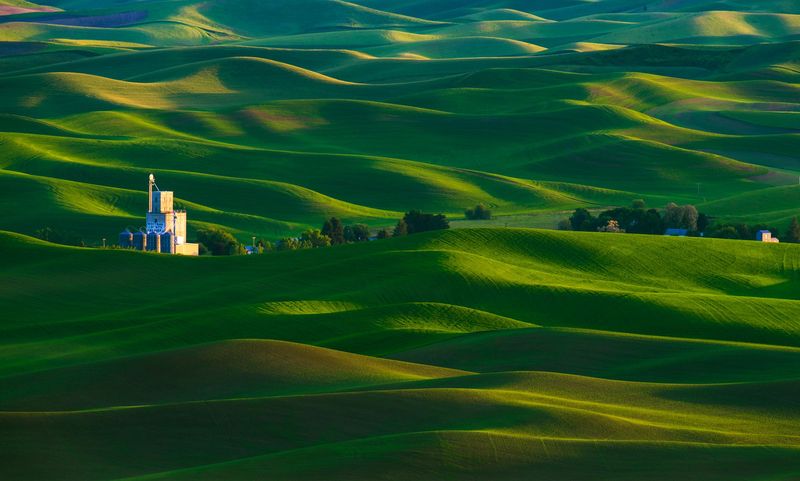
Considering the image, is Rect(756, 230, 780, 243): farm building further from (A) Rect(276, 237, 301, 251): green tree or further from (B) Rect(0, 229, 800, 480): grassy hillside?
(A) Rect(276, 237, 301, 251): green tree

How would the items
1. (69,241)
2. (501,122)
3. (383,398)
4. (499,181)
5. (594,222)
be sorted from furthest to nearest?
(501,122), (499,181), (594,222), (69,241), (383,398)

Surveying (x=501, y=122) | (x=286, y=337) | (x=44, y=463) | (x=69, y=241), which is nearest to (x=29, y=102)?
(x=501, y=122)

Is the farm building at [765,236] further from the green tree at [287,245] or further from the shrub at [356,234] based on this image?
the green tree at [287,245]

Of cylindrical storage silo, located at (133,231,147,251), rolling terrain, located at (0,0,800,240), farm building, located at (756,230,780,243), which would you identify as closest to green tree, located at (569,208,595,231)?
rolling terrain, located at (0,0,800,240)

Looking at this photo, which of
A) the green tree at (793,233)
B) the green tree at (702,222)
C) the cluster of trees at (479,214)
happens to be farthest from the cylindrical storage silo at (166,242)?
the green tree at (793,233)

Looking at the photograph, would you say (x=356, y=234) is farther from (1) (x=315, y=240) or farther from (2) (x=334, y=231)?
(1) (x=315, y=240)

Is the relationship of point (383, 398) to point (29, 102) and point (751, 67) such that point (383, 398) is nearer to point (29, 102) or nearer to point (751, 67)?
point (29, 102)
